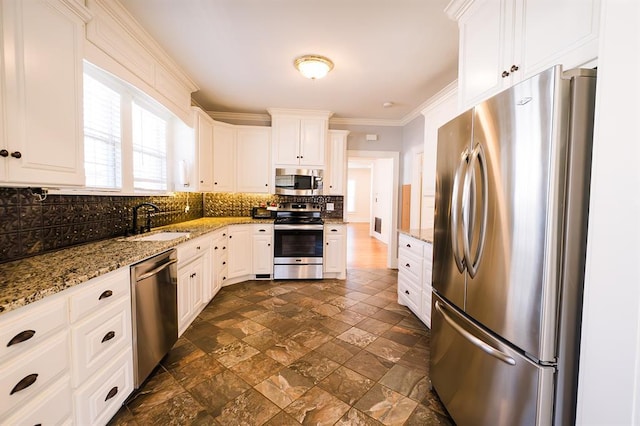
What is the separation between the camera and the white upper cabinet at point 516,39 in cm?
112

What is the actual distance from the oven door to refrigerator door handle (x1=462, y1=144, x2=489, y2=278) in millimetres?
2669

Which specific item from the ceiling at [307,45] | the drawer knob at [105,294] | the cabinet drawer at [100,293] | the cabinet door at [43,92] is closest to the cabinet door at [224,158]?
the ceiling at [307,45]

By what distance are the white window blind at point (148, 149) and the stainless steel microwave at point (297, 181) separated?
64.3 inches

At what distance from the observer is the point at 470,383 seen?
129cm

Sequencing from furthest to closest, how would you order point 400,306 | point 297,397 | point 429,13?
point 400,306, point 429,13, point 297,397

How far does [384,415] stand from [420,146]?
364 cm

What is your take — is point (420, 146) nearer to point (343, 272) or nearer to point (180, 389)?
point (343, 272)

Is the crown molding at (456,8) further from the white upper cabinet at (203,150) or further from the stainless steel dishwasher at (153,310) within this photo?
the white upper cabinet at (203,150)

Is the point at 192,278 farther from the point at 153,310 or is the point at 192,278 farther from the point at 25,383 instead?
the point at 25,383

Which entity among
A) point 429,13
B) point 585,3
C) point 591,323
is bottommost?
point 591,323

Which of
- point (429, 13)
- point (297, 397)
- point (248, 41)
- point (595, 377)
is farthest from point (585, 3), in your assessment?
point (297, 397)

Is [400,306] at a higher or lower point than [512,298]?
lower

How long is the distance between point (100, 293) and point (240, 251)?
245 cm

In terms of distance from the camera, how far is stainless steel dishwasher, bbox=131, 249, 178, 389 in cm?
159
